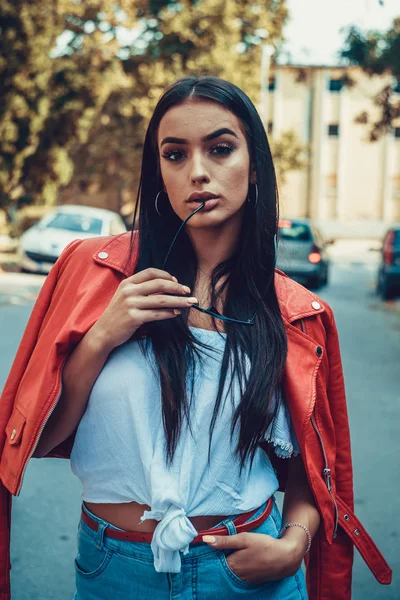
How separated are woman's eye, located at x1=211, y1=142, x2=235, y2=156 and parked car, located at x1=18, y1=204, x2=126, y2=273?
14284mm

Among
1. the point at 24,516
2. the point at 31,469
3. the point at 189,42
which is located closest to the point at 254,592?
the point at 24,516

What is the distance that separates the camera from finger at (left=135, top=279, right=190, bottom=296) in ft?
5.57

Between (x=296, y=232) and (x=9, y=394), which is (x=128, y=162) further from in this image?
(x=9, y=394)

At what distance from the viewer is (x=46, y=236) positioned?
1645 centimetres

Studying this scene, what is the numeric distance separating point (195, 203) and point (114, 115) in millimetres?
26902

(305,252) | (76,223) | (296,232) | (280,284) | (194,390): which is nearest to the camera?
(194,390)

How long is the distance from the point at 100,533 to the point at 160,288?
1.88 ft

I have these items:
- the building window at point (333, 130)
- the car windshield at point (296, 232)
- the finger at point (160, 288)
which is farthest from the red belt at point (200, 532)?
the building window at point (333, 130)

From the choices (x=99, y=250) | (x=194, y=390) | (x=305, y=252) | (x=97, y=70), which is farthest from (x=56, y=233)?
(x=194, y=390)

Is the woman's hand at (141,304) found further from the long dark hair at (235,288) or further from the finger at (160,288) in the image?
the long dark hair at (235,288)

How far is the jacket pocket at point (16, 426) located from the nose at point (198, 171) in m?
0.68

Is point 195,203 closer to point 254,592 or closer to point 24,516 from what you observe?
point 254,592

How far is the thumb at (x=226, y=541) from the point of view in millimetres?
1709

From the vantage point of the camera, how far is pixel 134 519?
1762 millimetres
